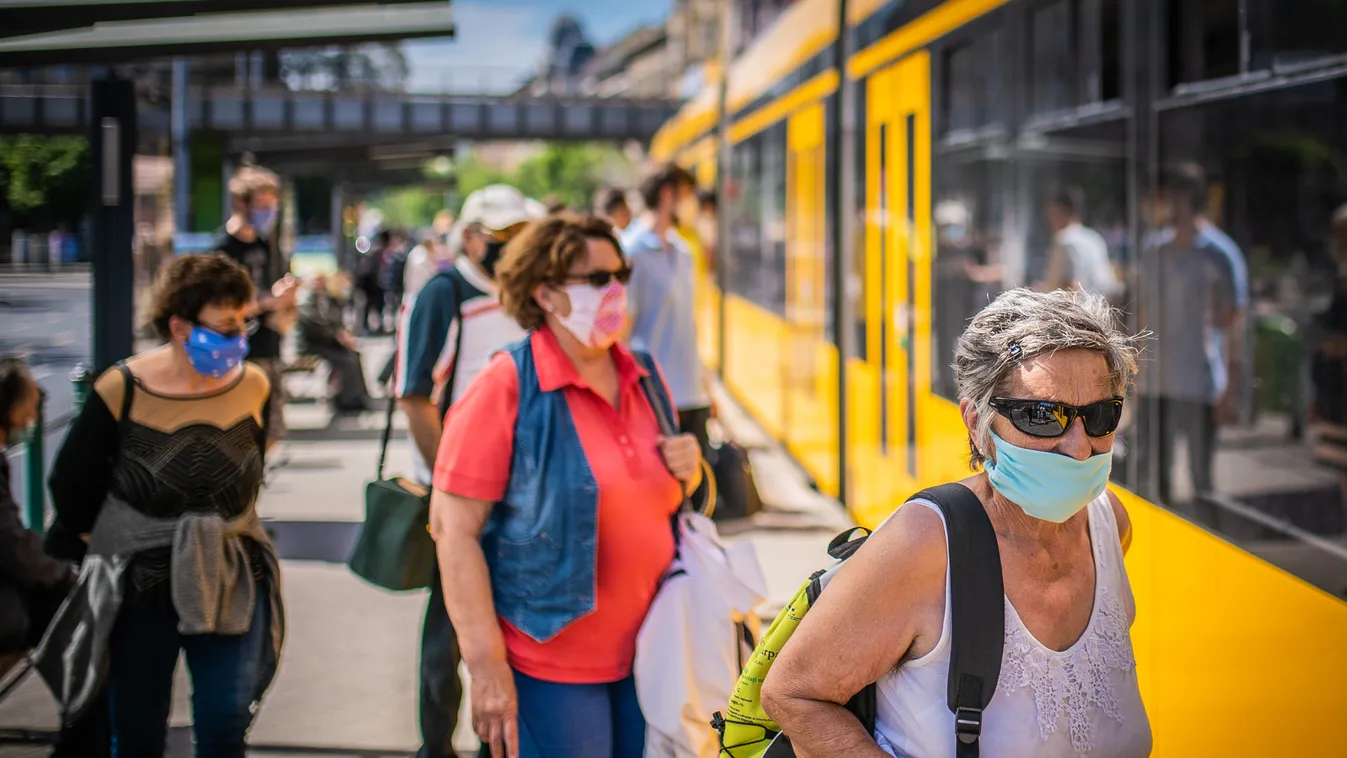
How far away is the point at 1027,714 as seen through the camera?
210 centimetres

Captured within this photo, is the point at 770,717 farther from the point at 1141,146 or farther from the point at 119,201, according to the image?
the point at 119,201

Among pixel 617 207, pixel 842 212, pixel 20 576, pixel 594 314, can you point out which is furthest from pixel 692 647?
pixel 617 207

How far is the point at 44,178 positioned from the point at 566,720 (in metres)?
4.39

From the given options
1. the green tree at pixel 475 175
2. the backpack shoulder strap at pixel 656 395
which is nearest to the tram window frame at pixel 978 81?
the backpack shoulder strap at pixel 656 395

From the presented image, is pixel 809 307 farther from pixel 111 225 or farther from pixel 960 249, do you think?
pixel 111 225

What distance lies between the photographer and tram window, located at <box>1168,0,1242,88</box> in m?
3.66

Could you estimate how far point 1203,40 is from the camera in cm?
380

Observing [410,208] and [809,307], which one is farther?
[410,208]

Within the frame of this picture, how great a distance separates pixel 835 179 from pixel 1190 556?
4785 mm

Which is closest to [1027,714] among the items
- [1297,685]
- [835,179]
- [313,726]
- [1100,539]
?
[1100,539]

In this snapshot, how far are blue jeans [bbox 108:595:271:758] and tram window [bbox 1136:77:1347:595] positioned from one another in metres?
2.43

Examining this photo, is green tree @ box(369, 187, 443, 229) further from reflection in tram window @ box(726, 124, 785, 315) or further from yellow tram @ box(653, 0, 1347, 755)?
yellow tram @ box(653, 0, 1347, 755)

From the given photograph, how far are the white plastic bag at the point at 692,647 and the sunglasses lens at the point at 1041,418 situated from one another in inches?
43.1

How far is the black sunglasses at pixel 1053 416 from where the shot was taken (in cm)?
213
